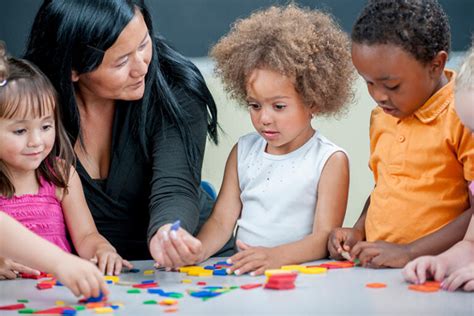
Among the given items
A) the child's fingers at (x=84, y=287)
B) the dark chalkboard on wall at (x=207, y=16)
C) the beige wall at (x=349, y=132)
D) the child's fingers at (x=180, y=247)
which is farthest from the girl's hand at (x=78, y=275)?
the dark chalkboard on wall at (x=207, y=16)

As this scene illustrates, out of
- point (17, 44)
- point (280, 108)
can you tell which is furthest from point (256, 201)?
A: point (17, 44)

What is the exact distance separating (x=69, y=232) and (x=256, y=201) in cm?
41

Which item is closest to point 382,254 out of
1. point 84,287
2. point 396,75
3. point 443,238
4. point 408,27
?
point 443,238

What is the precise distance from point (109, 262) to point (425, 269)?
600mm

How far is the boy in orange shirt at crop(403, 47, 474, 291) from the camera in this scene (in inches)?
58.3

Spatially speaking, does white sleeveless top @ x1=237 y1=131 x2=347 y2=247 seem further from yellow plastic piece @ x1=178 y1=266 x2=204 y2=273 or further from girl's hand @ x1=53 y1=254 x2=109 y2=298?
girl's hand @ x1=53 y1=254 x2=109 y2=298

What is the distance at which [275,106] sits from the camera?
187 centimetres

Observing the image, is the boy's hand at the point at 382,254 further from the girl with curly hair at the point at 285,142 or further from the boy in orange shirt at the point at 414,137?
the girl with curly hair at the point at 285,142

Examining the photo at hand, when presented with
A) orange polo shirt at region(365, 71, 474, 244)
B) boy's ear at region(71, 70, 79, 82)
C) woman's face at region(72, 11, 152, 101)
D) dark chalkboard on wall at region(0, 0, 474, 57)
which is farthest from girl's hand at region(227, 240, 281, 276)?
dark chalkboard on wall at region(0, 0, 474, 57)

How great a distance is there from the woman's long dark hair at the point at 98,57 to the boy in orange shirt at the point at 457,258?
0.62 m

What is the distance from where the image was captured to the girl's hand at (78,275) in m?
1.36

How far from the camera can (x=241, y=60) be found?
1916 millimetres

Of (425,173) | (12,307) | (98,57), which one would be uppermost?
(98,57)

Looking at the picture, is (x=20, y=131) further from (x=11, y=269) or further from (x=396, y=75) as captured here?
(x=396, y=75)
